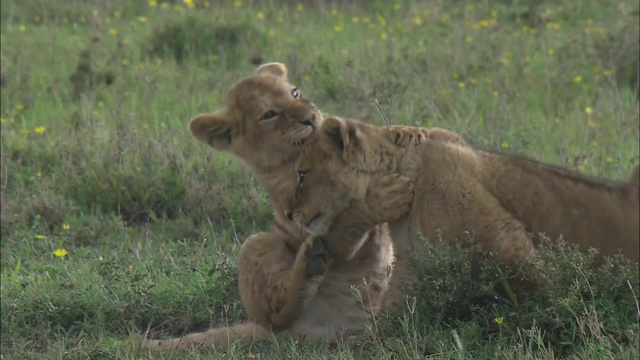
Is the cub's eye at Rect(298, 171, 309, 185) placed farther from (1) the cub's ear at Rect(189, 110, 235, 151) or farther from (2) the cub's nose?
(1) the cub's ear at Rect(189, 110, 235, 151)

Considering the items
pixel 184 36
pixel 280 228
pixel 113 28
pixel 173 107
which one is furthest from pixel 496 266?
pixel 113 28

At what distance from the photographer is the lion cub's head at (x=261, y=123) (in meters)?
6.07

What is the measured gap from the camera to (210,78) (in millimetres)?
10109

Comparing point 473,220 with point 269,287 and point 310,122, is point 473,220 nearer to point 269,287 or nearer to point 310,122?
point 269,287

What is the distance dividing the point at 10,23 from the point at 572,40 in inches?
200

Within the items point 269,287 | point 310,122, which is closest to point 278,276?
point 269,287

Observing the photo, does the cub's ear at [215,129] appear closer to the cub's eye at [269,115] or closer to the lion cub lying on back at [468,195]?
the cub's eye at [269,115]

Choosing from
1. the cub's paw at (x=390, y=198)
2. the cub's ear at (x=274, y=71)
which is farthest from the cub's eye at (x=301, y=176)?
the cub's ear at (x=274, y=71)

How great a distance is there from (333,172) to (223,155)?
9.43 ft

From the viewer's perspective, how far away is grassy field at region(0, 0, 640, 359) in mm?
5363

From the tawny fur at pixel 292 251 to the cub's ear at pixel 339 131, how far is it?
0.21 meters

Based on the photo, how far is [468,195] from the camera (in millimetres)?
5273

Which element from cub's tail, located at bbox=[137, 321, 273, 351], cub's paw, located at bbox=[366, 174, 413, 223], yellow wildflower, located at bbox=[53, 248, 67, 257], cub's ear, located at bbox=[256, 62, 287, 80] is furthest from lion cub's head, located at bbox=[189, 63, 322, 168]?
yellow wildflower, located at bbox=[53, 248, 67, 257]

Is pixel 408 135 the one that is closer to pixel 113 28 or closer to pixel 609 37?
pixel 609 37
